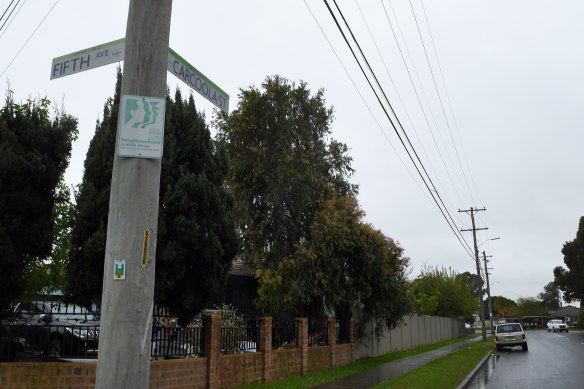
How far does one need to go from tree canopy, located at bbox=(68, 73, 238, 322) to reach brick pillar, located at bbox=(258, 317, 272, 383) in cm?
326

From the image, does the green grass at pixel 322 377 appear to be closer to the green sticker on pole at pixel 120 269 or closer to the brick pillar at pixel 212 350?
the brick pillar at pixel 212 350

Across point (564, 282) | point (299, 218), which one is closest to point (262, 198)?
point (299, 218)

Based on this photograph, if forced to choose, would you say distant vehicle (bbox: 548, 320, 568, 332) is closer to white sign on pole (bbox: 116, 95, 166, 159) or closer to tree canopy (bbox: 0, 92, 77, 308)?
tree canopy (bbox: 0, 92, 77, 308)

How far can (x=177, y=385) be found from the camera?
34.0 feet

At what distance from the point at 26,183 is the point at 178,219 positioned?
2391 mm

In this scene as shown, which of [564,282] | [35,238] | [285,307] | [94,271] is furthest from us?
[564,282]

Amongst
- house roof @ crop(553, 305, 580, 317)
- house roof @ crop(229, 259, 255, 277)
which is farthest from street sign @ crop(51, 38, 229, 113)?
house roof @ crop(553, 305, 580, 317)

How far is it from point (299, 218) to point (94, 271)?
11384mm

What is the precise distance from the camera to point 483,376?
1803cm

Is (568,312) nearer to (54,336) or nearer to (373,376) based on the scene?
Answer: (373,376)

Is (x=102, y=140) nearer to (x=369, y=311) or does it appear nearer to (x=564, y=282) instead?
(x=369, y=311)

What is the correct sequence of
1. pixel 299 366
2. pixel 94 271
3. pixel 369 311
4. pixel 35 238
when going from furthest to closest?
1. pixel 369 311
2. pixel 299 366
3. pixel 94 271
4. pixel 35 238

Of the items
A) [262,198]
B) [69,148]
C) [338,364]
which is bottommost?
[338,364]

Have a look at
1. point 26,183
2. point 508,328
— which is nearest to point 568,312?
point 508,328
